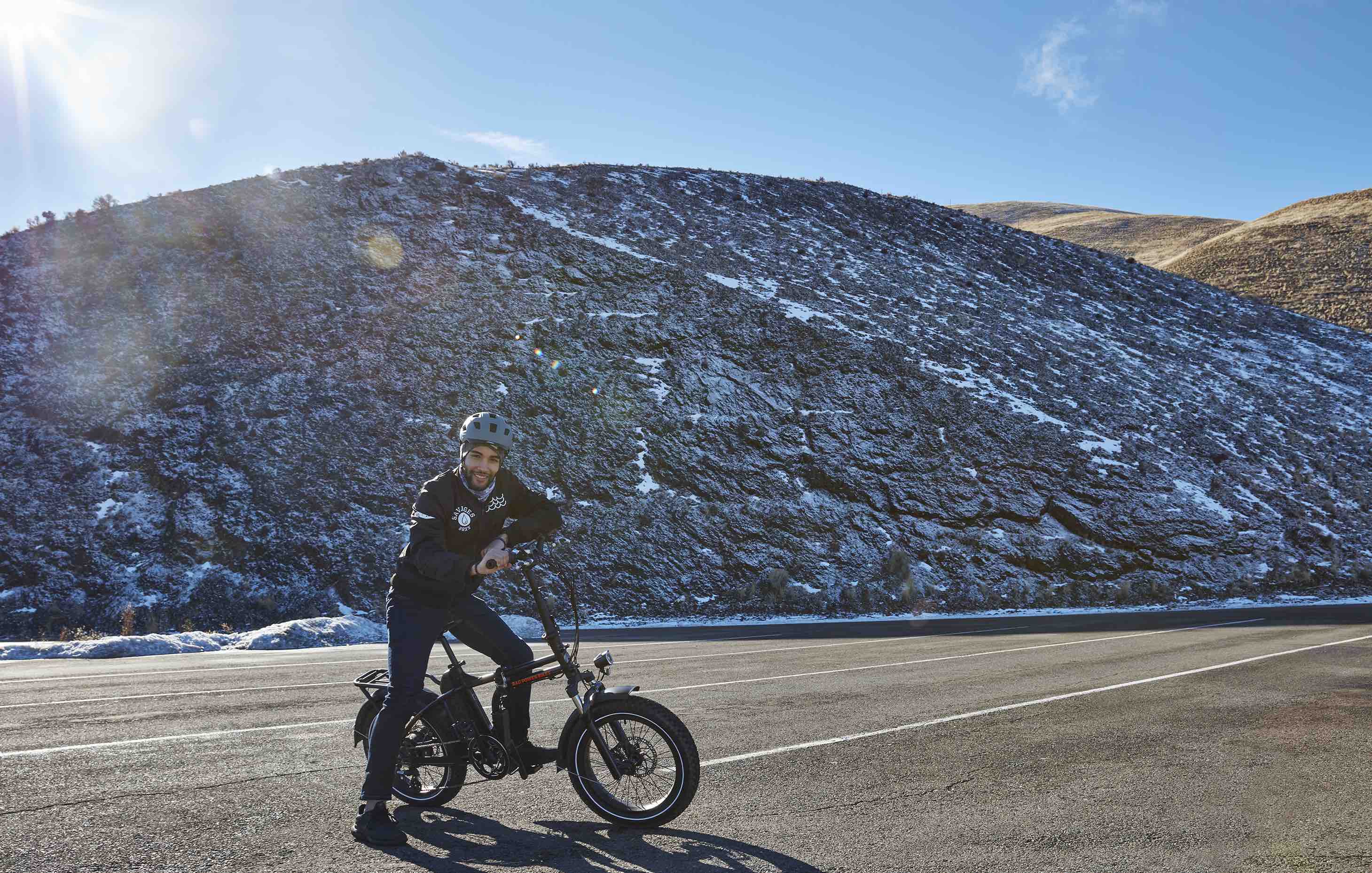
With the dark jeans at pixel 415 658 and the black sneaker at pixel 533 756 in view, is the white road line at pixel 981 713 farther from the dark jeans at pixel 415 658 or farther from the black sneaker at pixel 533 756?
the dark jeans at pixel 415 658

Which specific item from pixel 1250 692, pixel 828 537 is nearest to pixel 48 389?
pixel 828 537

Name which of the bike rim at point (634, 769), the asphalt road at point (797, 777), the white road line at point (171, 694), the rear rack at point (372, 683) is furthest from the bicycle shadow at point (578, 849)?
the white road line at point (171, 694)

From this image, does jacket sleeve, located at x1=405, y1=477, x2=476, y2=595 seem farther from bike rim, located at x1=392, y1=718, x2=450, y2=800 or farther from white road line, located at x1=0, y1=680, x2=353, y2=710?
white road line, located at x1=0, y1=680, x2=353, y2=710

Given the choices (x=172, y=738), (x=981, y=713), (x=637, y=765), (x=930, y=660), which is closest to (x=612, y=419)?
(x=930, y=660)

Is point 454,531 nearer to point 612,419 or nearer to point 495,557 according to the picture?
point 495,557

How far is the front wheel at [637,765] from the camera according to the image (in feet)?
15.4

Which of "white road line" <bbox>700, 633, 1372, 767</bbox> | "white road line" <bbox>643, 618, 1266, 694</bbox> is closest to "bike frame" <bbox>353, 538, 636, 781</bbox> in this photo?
"white road line" <bbox>700, 633, 1372, 767</bbox>

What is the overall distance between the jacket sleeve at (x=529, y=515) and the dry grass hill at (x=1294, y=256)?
216 ft

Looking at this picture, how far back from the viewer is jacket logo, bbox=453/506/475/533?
473 cm

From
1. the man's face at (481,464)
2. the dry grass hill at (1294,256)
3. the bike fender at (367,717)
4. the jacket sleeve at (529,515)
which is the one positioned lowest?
the bike fender at (367,717)

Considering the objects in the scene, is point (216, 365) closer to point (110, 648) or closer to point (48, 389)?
point (48, 389)

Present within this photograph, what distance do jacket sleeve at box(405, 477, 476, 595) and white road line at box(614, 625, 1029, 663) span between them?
7.99 m

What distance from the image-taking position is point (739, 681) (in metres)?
10.4

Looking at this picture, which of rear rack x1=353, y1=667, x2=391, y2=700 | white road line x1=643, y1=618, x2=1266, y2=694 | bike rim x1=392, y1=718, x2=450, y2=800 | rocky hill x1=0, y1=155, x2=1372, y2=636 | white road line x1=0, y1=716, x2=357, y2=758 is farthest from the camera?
rocky hill x1=0, y1=155, x2=1372, y2=636
